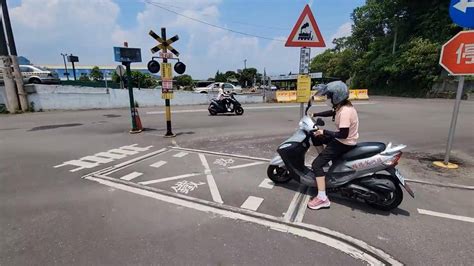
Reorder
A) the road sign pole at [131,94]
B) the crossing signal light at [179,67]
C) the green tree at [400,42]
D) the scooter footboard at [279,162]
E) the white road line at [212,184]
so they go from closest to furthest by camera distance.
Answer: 1. the white road line at [212,184]
2. the scooter footboard at [279,162]
3. the crossing signal light at [179,67]
4. the road sign pole at [131,94]
5. the green tree at [400,42]

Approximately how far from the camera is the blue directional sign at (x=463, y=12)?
4.53 metres

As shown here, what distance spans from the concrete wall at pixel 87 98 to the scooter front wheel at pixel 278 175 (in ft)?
51.8

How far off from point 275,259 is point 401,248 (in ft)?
4.53

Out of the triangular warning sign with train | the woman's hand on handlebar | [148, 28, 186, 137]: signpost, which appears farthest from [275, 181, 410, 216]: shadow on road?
[148, 28, 186, 137]: signpost

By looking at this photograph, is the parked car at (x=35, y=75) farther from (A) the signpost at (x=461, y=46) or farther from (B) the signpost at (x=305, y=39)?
(A) the signpost at (x=461, y=46)

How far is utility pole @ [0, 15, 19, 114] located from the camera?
13.1 metres

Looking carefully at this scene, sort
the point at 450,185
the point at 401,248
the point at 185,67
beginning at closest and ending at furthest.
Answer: the point at 401,248
the point at 450,185
the point at 185,67

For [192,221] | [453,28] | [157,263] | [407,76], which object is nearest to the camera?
[157,263]

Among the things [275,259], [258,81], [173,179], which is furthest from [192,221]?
[258,81]

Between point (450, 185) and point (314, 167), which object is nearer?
point (314, 167)

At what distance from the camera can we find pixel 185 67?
7719 mm

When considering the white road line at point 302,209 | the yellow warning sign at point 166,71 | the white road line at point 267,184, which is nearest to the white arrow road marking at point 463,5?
the white road line at point 302,209

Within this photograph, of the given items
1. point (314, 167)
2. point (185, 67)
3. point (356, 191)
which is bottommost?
point (356, 191)

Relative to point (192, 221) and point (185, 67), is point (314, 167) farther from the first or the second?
point (185, 67)
